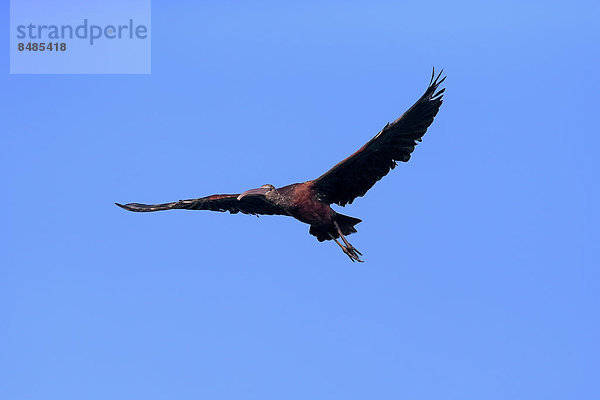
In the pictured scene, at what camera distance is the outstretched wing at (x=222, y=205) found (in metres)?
13.5

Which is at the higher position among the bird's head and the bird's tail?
the bird's head

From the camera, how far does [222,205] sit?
1399 centimetres

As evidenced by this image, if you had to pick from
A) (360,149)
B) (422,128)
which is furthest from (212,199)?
(422,128)

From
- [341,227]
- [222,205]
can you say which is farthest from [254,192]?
[341,227]

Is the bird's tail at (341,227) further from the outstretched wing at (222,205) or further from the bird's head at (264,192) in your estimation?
the bird's head at (264,192)

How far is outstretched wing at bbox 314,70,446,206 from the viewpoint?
1198 cm

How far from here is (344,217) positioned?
13195 millimetres

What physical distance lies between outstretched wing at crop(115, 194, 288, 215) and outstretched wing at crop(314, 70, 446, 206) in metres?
0.98

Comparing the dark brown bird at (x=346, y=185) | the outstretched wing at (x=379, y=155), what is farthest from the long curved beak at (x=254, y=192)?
the outstretched wing at (x=379, y=155)

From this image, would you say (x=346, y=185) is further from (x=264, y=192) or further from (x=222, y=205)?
(x=222, y=205)

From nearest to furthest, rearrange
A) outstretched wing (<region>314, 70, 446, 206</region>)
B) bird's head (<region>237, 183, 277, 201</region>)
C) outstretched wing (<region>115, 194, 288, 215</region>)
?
1. outstretched wing (<region>314, 70, 446, 206</region>)
2. bird's head (<region>237, 183, 277, 201</region>)
3. outstretched wing (<region>115, 194, 288, 215</region>)

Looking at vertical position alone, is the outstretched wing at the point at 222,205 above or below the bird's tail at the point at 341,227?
above

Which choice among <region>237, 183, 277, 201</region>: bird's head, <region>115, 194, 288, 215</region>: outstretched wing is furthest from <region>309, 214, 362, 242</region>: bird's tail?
<region>237, 183, 277, 201</region>: bird's head

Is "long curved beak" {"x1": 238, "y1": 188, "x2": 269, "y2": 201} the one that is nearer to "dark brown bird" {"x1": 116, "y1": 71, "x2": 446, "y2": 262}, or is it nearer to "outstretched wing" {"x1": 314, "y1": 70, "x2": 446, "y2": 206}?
"dark brown bird" {"x1": 116, "y1": 71, "x2": 446, "y2": 262}
